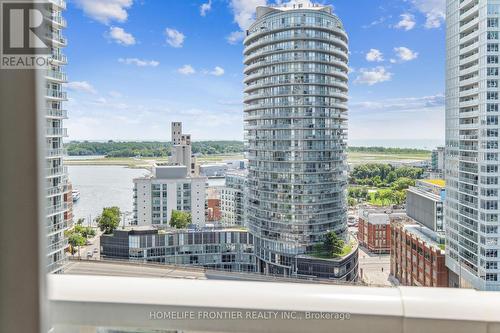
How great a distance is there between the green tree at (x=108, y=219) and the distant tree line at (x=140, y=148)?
43 cm

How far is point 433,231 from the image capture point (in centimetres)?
202

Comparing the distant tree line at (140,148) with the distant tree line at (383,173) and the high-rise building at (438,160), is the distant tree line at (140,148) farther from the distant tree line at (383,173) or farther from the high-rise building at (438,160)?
the high-rise building at (438,160)

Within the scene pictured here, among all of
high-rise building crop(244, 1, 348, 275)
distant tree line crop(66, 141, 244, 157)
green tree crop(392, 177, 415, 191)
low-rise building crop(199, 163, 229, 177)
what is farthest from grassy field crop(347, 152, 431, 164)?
high-rise building crop(244, 1, 348, 275)

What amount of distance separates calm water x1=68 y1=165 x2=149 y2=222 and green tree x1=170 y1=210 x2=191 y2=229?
0.79m

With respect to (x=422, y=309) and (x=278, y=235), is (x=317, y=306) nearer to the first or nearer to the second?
(x=422, y=309)

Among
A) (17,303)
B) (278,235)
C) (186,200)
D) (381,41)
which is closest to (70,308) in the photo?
(17,303)

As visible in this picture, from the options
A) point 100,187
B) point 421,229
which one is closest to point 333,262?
point 421,229

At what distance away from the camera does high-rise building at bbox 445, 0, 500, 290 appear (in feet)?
5.56

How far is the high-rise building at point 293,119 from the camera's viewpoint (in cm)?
584

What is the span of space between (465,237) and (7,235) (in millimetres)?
1868

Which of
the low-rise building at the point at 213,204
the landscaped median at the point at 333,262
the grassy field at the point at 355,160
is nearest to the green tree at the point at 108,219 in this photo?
the grassy field at the point at 355,160

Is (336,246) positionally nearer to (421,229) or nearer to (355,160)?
(421,229)

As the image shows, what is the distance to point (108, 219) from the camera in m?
2.25

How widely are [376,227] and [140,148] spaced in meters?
1.62
